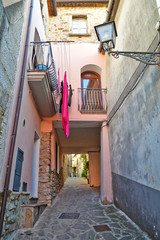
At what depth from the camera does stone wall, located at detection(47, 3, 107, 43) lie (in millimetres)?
8461

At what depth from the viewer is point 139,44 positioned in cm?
359

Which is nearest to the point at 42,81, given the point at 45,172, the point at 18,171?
the point at 18,171

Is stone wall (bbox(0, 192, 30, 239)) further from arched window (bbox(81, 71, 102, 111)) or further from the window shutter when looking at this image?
arched window (bbox(81, 71, 102, 111))

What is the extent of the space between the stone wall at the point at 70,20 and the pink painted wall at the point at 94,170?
24.4 ft

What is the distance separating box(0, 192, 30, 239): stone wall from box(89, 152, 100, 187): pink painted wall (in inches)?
288

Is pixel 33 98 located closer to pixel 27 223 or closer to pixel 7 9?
pixel 7 9

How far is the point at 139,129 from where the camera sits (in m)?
3.46

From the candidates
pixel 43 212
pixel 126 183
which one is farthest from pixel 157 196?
pixel 43 212

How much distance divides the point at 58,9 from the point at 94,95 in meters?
6.07

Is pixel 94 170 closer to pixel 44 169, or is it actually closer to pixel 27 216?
pixel 44 169

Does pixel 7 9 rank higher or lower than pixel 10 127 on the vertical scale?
higher

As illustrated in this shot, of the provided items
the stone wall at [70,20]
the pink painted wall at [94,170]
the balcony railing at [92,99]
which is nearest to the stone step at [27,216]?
the balcony railing at [92,99]

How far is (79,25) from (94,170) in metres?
9.03

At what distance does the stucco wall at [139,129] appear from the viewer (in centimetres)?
283
